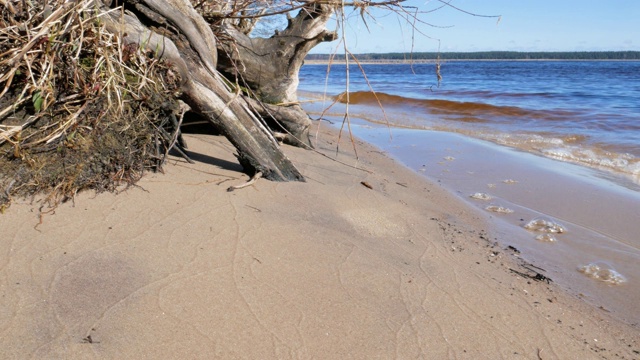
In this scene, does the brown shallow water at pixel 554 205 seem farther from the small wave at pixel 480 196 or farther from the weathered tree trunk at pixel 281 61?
the weathered tree trunk at pixel 281 61

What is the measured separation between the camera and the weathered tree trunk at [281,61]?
4973mm

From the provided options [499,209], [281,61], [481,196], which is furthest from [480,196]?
[281,61]

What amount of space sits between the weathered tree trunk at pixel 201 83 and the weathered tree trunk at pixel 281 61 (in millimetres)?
1156

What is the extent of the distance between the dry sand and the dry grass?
14 centimetres

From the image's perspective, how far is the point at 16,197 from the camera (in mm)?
2686

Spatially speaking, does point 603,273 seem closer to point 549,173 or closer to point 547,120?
point 549,173

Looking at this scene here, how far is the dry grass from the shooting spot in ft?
8.85

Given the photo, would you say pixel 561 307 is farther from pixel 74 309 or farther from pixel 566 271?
pixel 74 309

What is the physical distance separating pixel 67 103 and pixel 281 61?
8.53ft

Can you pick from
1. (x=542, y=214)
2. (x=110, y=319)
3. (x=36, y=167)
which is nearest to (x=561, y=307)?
(x=542, y=214)

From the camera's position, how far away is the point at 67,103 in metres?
2.87

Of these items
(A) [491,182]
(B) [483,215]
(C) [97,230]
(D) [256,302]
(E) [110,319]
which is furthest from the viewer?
(A) [491,182]

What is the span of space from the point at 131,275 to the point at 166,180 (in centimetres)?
109

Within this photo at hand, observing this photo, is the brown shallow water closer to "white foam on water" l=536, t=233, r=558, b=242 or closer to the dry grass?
"white foam on water" l=536, t=233, r=558, b=242
